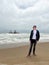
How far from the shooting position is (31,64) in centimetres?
1112

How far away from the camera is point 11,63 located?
453 inches

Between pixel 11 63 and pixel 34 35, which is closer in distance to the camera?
pixel 11 63

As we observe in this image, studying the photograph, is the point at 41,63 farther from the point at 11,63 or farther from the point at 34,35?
the point at 34,35


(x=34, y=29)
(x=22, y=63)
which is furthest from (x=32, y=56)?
(x=22, y=63)

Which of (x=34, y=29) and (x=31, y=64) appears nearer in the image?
(x=31, y=64)

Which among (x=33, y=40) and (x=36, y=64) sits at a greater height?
(x=33, y=40)

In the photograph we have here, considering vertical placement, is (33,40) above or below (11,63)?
above

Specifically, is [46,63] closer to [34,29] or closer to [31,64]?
[31,64]

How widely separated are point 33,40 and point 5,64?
10.6ft

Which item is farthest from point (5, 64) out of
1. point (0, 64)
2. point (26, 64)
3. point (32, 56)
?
point (32, 56)

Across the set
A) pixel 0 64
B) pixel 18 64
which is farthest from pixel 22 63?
pixel 0 64

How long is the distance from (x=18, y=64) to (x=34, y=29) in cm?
327

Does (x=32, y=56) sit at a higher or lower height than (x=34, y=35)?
lower

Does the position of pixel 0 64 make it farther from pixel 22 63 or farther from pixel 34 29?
pixel 34 29
